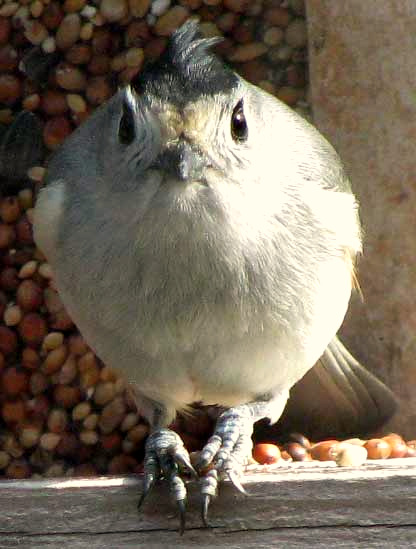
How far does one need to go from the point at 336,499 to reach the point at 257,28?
1771mm

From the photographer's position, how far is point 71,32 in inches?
159

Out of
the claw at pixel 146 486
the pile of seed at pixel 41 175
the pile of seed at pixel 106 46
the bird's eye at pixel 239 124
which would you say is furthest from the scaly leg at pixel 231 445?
the pile of seed at pixel 106 46

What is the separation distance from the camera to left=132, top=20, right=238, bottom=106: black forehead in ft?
A: 10.1

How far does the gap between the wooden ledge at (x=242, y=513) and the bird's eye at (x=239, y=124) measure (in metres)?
0.80

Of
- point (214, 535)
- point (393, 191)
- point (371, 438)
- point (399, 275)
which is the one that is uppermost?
point (393, 191)

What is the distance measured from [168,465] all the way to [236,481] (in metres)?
0.32

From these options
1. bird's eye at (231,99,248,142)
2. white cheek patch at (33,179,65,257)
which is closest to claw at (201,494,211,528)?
bird's eye at (231,99,248,142)

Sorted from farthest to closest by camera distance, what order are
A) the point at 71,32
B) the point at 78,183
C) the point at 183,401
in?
the point at 71,32
the point at 183,401
the point at 78,183

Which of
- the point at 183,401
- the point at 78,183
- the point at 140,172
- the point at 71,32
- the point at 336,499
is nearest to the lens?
the point at 336,499

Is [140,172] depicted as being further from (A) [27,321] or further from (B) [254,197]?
(A) [27,321]

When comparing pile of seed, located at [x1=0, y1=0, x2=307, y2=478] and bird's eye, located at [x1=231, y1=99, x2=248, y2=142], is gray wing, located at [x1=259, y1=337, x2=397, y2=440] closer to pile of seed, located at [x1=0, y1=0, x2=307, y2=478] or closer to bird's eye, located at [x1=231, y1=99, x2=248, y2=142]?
pile of seed, located at [x1=0, y1=0, x2=307, y2=478]

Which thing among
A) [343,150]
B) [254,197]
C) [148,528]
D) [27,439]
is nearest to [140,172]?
[254,197]

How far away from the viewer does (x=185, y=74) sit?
3143 millimetres

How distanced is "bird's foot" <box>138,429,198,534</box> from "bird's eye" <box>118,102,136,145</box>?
2.50 feet
